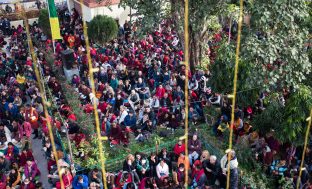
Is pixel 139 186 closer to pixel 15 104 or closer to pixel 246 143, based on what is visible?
pixel 246 143

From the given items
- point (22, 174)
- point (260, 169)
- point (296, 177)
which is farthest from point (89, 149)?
point (296, 177)

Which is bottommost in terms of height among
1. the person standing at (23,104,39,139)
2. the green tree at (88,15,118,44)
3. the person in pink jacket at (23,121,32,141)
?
the person in pink jacket at (23,121,32,141)

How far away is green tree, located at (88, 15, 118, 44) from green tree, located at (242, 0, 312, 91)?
25.0 ft

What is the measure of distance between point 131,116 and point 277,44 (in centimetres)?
378

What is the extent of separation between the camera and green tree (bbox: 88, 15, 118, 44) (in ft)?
50.6

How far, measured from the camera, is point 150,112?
33.6ft

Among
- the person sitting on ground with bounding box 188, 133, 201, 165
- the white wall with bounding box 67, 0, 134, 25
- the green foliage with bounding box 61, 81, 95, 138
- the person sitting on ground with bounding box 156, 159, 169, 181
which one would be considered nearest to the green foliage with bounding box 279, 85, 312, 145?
the person sitting on ground with bounding box 188, 133, 201, 165

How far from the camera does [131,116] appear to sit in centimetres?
1012

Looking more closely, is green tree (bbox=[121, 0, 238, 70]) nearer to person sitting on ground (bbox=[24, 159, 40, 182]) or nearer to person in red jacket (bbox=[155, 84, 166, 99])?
person in red jacket (bbox=[155, 84, 166, 99])

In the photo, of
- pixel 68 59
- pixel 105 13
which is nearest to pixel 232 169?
pixel 68 59

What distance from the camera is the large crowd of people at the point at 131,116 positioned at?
830 cm

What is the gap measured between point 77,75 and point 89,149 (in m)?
3.83

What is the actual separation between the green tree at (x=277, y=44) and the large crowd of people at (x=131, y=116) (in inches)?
53.9

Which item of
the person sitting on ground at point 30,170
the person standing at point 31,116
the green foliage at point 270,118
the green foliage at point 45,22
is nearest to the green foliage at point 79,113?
the person standing at point 31,116
